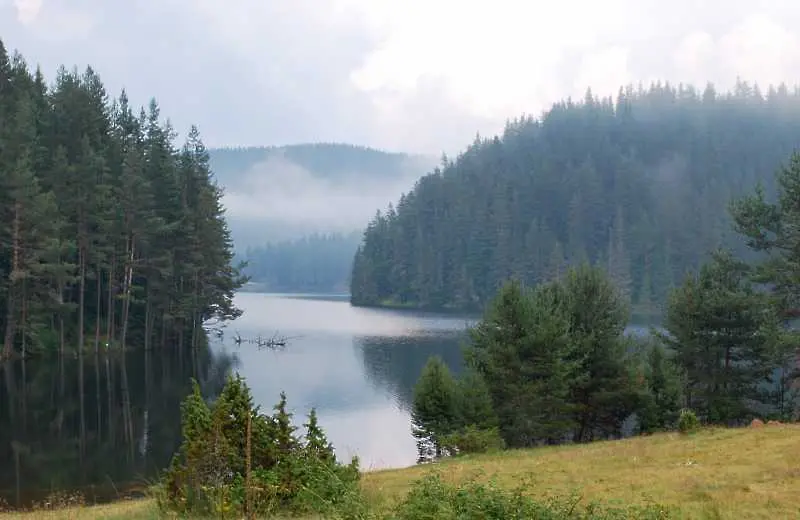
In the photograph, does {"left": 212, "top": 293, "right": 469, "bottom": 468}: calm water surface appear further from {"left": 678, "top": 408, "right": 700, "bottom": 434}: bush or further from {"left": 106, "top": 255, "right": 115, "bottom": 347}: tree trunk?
{"left": 678, "top": 408, "right": 700, "bottom": 434}: bush

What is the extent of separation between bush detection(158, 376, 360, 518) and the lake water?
1246 centimetres

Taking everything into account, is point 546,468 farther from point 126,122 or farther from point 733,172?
point 733,172

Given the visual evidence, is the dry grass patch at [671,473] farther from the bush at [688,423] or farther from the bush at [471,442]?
the bush at [471,442]

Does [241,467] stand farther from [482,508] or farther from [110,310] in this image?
[110,310]

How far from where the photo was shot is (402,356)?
207 ft

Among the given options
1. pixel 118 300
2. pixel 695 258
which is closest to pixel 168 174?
pixel 118 300

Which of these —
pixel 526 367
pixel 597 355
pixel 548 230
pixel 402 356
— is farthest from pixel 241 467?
pixel 548 230

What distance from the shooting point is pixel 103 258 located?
59.0 meters

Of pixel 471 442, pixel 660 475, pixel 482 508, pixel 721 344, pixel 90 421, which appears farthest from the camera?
pixel 90 421

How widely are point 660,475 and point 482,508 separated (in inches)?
315

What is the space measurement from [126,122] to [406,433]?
60.3 metres

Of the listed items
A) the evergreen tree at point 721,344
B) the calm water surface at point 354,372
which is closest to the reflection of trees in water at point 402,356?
the calm water surface at point 354,372

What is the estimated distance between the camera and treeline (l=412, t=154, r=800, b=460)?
2867cm

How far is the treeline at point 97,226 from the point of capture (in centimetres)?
5222
